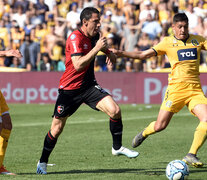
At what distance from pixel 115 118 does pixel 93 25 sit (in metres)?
1.43

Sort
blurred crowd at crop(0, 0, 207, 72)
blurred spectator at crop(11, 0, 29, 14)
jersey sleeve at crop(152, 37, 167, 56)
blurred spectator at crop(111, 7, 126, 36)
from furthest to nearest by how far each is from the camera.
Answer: blurred spectator at crop(11, 0, 29, 14)
blurred spectator at crop(111, 7, 126, 36)
blurred crowd at crop(0, 0, 207, 72)
jersey sleeve at crop(152, 37, 167, 56)

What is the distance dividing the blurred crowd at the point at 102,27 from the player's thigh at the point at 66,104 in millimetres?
12593

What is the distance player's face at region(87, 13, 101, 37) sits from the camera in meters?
8.03

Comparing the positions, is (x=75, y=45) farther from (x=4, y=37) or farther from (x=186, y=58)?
(x=4, y=37)

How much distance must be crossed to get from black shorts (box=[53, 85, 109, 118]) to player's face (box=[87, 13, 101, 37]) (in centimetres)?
84

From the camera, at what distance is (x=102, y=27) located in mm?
22203

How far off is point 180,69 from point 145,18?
13589mm

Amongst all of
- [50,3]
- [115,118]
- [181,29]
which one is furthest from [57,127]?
[50,3]

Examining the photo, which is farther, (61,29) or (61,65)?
(61,29)

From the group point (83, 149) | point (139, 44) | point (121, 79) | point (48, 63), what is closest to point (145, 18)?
point (139, 44)

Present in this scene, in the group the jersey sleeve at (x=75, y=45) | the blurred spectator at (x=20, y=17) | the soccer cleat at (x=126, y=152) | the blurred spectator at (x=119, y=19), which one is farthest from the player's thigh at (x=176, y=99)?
the blurred spectator at (x=20, y=17)

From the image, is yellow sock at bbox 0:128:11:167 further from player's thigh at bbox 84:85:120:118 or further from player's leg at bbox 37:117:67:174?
player's thigh at bbox 84:85:120:118

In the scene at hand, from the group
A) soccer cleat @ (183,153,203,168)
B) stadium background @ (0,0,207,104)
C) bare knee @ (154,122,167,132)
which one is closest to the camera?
soccer cleat @ (183,153,203,168)

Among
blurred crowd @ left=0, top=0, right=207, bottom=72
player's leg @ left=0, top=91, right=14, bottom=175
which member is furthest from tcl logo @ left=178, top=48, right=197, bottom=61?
blurred crowd @ left=0, top=0, right=207, bottom=72
